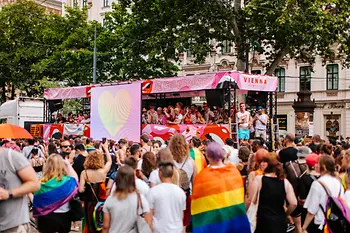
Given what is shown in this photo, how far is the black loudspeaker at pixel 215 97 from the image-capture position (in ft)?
57.3

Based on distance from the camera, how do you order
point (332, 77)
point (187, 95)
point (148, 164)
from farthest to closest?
point (332, 77) → point (187, 95) → point (148, 164)

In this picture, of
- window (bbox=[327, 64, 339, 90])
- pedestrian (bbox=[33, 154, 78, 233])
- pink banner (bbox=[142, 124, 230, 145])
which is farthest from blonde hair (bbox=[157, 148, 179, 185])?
window (bbox=[327, 64, 339, 90])

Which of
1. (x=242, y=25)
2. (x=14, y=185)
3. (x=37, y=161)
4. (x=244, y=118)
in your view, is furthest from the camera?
(x=242, y=25)

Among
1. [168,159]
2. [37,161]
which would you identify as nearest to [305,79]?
[37,161]

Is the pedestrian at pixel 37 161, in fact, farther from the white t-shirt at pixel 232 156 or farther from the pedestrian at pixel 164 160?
the pedestrian at pixel 164 160

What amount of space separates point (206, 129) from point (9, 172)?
12.4 metres

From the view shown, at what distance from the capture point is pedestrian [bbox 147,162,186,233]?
588 cm

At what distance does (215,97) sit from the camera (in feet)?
58.4

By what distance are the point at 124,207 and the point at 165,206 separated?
0.49 m

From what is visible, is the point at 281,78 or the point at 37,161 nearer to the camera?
the point at 37,161

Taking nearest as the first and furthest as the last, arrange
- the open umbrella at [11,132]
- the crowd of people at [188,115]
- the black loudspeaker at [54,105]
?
the open umbrella at [11,132], the crowd of people at [188,115], the black loudspeaker at [54,105]

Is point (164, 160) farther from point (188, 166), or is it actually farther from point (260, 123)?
point (260, 123)

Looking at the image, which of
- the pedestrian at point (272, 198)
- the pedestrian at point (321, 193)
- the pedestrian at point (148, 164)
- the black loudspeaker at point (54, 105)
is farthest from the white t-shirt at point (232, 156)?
the black loudspeaker at point (54, 105)

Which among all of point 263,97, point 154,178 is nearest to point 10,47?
point 263,97
